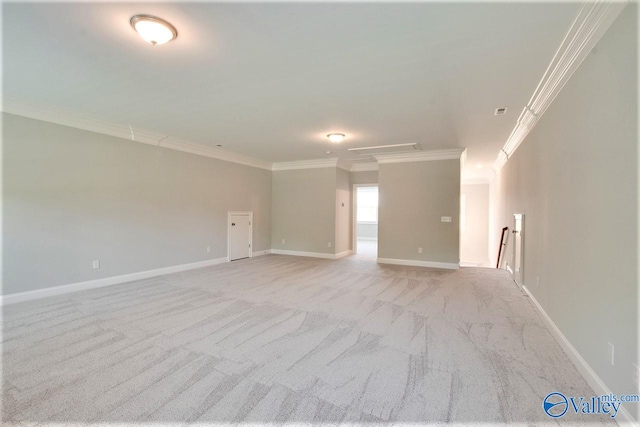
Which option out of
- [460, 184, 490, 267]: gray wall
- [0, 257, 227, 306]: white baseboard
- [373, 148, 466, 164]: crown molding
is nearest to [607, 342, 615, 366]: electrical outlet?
[373, 148, 466, 164]: crown molding

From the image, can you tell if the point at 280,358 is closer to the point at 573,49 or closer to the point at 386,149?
the point at 573,49

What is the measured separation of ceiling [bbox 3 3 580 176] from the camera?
78.8 inches

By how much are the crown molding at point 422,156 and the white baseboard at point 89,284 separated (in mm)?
4996

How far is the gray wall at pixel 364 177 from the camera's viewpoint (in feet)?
26.9

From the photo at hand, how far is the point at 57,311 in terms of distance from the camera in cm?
340

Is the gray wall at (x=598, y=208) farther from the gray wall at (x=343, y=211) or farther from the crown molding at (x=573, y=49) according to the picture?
the gray wall at (x=343, y=211)

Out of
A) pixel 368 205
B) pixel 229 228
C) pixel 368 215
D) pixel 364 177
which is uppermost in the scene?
pixel 364 177

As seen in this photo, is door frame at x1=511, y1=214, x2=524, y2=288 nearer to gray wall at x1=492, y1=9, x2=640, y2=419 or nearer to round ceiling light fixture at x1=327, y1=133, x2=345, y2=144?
gray wall at x1=492, y1=9, x2=640, y2=419

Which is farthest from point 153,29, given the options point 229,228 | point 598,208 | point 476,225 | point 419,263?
point 476,225

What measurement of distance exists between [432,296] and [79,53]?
5029mm

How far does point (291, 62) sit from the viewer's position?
2.63m

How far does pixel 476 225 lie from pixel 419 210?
5000 millimetres

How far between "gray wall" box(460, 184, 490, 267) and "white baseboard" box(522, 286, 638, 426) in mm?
7609

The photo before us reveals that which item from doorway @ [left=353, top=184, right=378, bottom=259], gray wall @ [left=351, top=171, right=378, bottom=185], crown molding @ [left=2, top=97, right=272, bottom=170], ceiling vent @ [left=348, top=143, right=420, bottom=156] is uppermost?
ceiling vent @ [left=348, top=143, right=420, bottom=156]
